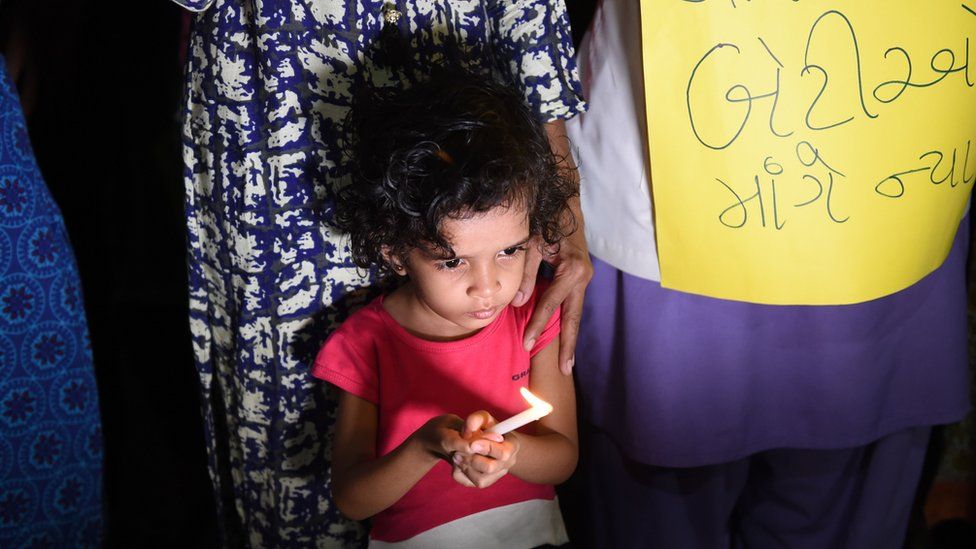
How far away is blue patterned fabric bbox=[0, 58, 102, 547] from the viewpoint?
879mm

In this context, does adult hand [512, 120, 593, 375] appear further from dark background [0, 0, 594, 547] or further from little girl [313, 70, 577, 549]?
dark background [0, 0, 594, 547]

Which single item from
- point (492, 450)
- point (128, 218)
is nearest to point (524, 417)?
point (492, 450)

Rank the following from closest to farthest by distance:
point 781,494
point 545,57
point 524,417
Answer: point 524,417, point 545,57, point 781,494

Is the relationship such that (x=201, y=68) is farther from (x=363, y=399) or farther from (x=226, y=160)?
(x=363, y=399)

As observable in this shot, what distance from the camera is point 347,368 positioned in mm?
817

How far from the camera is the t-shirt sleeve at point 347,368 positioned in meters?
0.81

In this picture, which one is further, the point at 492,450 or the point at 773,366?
the point at 773,366

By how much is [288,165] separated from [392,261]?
152 millimetres

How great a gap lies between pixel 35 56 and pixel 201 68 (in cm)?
51

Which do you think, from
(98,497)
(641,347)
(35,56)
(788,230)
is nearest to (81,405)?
(98,497)

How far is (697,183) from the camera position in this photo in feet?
2.63

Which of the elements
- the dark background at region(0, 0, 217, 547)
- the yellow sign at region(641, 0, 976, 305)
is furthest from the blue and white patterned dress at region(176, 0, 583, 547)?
the dark background at region(0, 0, 217, 547)

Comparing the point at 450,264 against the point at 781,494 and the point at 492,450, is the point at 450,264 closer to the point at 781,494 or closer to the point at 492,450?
the point at 492,450

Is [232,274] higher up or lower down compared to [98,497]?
higher up
